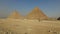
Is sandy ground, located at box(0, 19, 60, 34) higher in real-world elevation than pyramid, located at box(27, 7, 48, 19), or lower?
lower

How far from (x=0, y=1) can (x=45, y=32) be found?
84cm

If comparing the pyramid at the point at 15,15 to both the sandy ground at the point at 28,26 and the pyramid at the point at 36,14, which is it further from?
the pyramid at the point at 36,14

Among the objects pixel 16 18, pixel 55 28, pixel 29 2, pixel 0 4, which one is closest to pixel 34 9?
pixel 29 2

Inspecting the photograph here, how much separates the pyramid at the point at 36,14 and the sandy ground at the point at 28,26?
6cm

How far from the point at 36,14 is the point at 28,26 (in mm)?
218

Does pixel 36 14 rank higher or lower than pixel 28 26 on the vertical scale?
higher

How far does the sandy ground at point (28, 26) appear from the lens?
1.83 m

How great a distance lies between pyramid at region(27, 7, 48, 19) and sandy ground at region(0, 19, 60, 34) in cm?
6

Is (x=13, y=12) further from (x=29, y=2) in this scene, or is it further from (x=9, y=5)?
(x=29, y=2)

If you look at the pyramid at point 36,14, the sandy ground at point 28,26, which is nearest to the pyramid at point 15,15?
the sandy ground at point 28,26

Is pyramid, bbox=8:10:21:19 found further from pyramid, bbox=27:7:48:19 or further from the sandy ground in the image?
pyramid, bbox=27:7:48:19

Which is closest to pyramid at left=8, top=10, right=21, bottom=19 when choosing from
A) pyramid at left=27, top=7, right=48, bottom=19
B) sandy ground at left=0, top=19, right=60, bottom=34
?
sandy ground at left=0, top=19, right=60, bottom=34

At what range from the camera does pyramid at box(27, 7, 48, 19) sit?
1.87 meters

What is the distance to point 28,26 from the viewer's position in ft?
6.19
